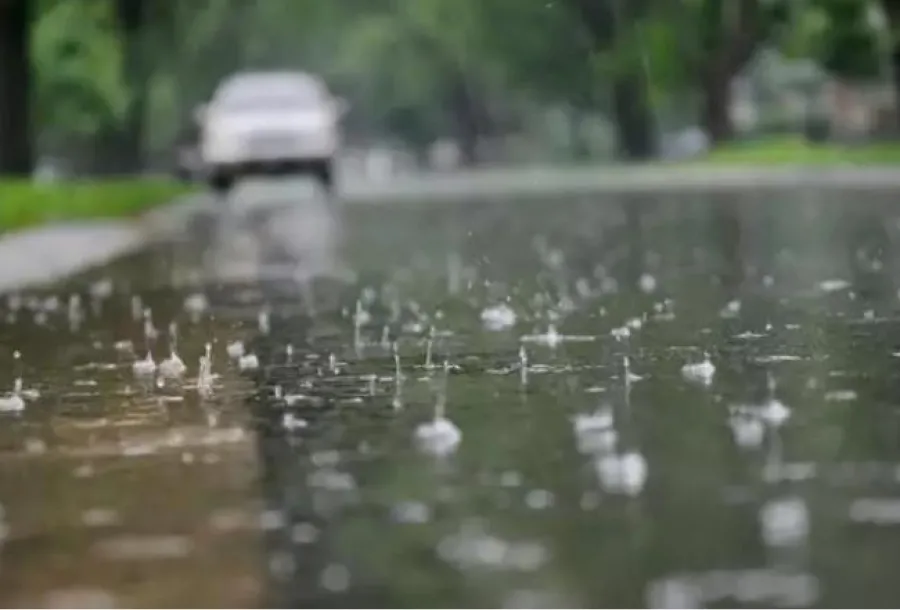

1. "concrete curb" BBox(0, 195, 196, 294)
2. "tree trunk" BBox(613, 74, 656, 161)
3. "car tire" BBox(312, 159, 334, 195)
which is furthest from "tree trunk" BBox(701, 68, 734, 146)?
"concrete curb" BBox(0, 195, 196, 294)

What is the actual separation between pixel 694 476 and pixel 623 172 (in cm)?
3136

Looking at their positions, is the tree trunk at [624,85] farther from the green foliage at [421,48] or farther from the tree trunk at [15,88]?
the tree trunk at [15,88]

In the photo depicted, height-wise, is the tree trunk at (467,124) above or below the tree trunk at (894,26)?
below

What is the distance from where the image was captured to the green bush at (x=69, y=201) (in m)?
20.9

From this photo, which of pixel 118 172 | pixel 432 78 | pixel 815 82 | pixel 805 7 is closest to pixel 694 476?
pixel 805 7

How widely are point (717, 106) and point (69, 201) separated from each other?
84.9ft

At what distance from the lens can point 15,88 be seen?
26969mm

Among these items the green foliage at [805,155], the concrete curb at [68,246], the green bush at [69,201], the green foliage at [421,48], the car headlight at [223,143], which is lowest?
the green foliage at [805,155]

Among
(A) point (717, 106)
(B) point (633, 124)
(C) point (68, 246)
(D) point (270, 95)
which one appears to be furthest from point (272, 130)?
(B) point (633, 124)

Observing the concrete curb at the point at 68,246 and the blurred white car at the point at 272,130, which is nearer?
the concrete curb at the point at 68,246

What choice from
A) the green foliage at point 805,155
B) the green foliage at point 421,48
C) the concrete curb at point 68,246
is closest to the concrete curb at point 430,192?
the concrete curb at point 68,246

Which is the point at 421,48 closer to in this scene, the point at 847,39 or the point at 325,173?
the point at 847,39

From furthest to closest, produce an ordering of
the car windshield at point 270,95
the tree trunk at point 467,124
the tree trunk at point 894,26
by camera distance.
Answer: the tree trunk at point 467,124
the tree trunk at point 894,26
the car windshield at point 270,95

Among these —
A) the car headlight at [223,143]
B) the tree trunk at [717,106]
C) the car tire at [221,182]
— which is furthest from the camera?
the tree trunk at [717,106]
